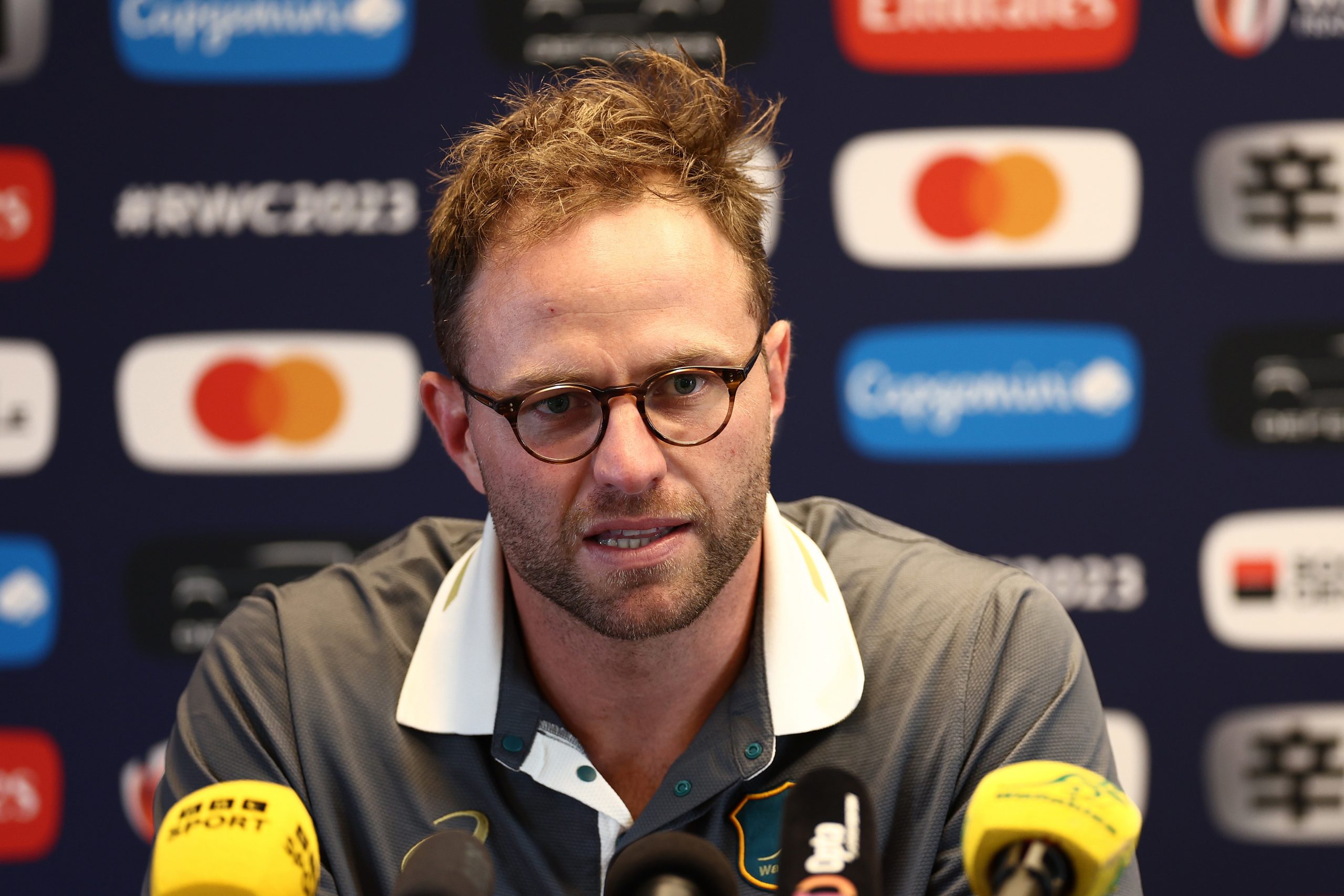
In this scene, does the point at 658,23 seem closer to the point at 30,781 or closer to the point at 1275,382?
the point at 1275,382

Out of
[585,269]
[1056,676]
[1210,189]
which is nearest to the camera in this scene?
[585,269]

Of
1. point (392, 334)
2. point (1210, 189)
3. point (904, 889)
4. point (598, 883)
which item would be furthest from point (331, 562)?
point (1210, 189)

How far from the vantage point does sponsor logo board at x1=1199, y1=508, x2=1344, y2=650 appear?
2.22 metres

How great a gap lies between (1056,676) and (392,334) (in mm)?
1400

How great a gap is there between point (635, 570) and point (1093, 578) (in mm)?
1286

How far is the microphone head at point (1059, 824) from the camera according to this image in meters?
0.79

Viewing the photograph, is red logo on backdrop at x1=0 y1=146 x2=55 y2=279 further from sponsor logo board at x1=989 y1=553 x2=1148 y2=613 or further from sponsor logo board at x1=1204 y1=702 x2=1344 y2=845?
sponsor logo board at x1=1204 y1=702 x2=1344 y2=845

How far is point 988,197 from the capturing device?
7.23 feet

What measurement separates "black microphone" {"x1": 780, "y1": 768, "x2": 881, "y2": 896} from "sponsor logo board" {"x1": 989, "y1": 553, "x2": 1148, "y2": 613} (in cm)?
145

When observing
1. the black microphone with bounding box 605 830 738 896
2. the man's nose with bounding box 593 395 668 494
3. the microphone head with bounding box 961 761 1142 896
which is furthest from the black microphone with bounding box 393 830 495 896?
the man's nose with bounding box 593 395 668 494

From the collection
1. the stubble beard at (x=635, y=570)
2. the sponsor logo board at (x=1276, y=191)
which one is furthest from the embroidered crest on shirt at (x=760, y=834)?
the sponsor logo board at (x=1276, y=191)

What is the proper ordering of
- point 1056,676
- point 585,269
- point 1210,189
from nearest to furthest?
point 585,269, point 1056,676, point 1210,189

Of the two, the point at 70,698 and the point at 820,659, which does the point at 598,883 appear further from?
the point at 70,698

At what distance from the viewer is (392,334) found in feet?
7.39
